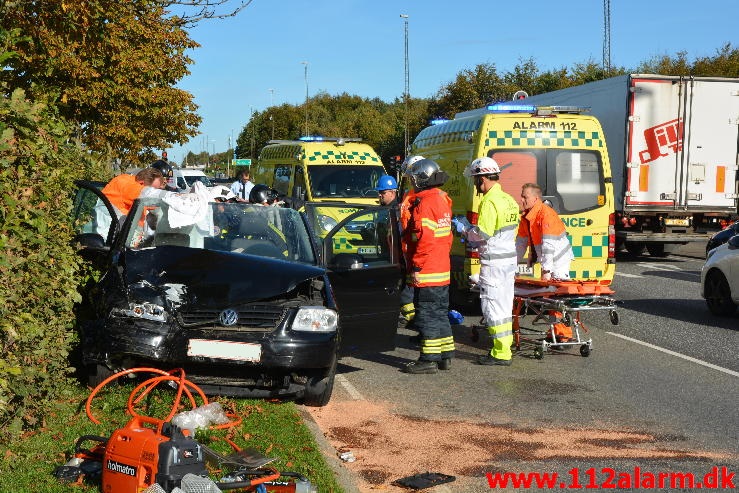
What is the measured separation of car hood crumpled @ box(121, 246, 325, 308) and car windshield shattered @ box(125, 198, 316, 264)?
38cm

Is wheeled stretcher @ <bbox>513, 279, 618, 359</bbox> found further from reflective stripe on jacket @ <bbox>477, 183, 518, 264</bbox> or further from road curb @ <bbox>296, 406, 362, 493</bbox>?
road curb @ <bbox>296, 406, 362, 493</bbox>

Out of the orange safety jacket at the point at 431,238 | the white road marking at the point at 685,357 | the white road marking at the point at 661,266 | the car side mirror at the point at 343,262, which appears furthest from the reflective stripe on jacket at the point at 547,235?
the white road marking at the point at 661,266

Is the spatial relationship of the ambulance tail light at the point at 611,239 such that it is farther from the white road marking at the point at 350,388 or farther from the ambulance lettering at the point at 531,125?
the white road marking at the point at 350,388

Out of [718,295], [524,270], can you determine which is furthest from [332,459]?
[718,295]

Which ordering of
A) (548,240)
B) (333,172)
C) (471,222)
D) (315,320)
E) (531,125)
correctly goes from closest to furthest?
(315,320) < (548,240) < (471,222) < (531,125) < (333,172)

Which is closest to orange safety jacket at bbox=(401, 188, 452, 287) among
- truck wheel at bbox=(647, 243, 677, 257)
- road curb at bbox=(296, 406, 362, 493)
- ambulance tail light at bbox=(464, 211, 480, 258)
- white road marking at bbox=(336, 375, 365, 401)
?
white road marking at bbox=(336, 375, 365, 401)

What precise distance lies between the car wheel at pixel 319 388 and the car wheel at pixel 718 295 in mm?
7601

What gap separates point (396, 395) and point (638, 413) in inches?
76.9

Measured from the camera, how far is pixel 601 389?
8.62m

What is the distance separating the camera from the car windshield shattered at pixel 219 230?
26.7 feet

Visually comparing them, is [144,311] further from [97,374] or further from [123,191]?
[123,191]

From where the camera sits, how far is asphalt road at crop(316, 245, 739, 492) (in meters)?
6.65

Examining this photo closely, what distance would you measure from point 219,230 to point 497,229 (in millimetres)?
2786

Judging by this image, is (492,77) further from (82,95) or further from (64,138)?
(64,138)
